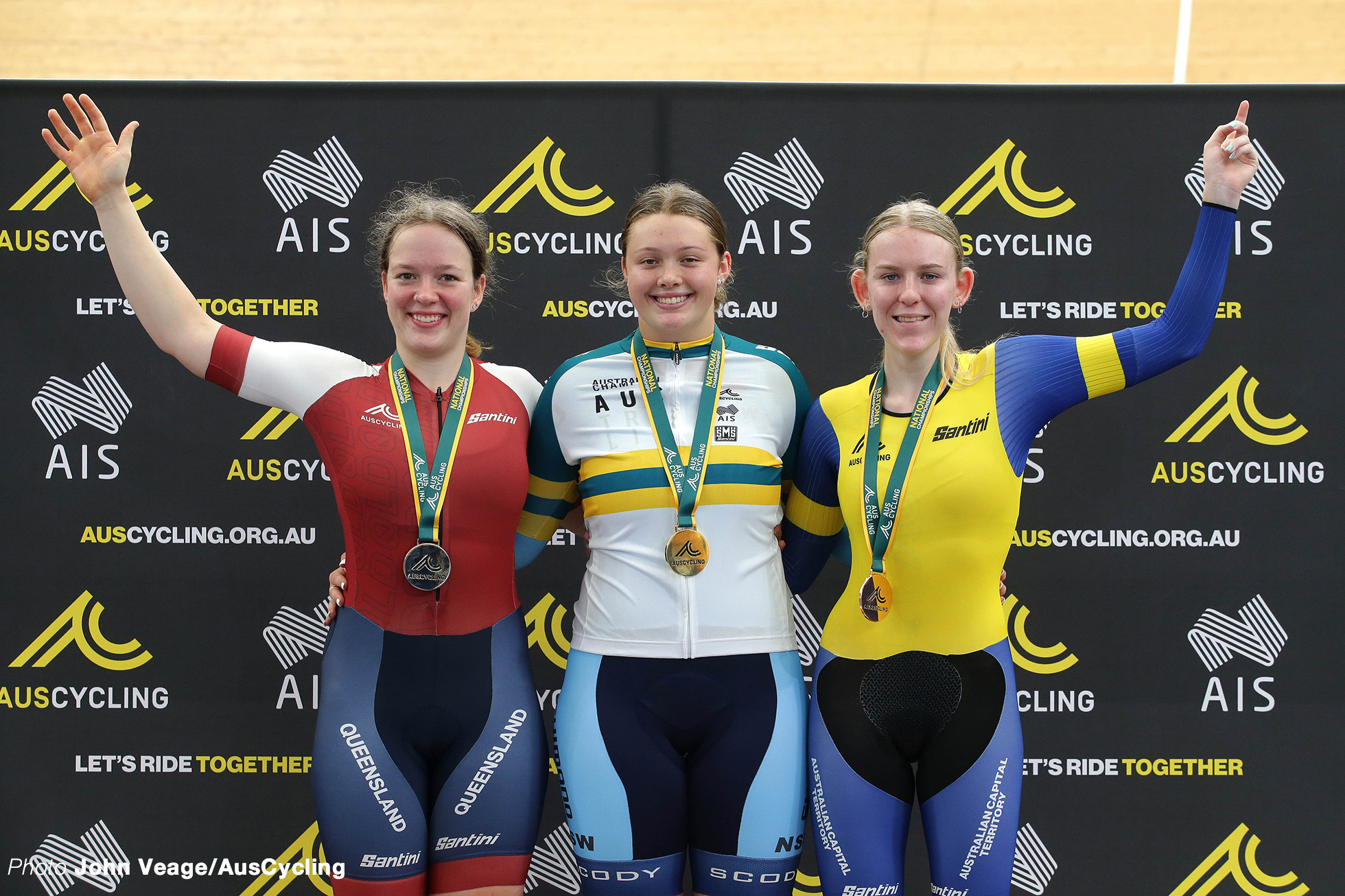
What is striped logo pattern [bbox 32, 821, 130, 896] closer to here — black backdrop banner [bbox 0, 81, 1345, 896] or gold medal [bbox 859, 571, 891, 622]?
black backdrop banner [bbox 0, 81, 1345, 896]

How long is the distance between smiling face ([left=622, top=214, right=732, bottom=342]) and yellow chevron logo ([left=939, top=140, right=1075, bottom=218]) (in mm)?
1492

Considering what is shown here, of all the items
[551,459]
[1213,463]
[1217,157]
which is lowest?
[551,459]

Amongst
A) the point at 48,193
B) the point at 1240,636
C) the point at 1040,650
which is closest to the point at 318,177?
the point at 48,193

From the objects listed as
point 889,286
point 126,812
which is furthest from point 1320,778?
point 126,812

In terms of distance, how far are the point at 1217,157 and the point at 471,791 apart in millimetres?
2246

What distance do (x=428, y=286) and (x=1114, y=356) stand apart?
5.40ft

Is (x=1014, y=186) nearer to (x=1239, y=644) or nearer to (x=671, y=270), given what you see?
(x=671, y=270)

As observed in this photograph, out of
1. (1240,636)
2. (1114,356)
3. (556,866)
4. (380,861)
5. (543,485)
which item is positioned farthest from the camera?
(556,866)

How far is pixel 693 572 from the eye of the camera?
1.95 m

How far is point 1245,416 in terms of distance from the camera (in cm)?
307

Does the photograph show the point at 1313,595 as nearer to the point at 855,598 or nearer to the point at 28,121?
the point at 855,598

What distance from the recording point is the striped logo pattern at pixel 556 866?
317cm

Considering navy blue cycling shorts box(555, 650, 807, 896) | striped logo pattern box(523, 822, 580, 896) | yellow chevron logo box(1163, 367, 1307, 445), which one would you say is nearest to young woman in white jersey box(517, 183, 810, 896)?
navy blue cycling shorts box(555, 650, 807, 896)

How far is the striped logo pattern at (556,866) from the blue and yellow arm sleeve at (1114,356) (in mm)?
2219
